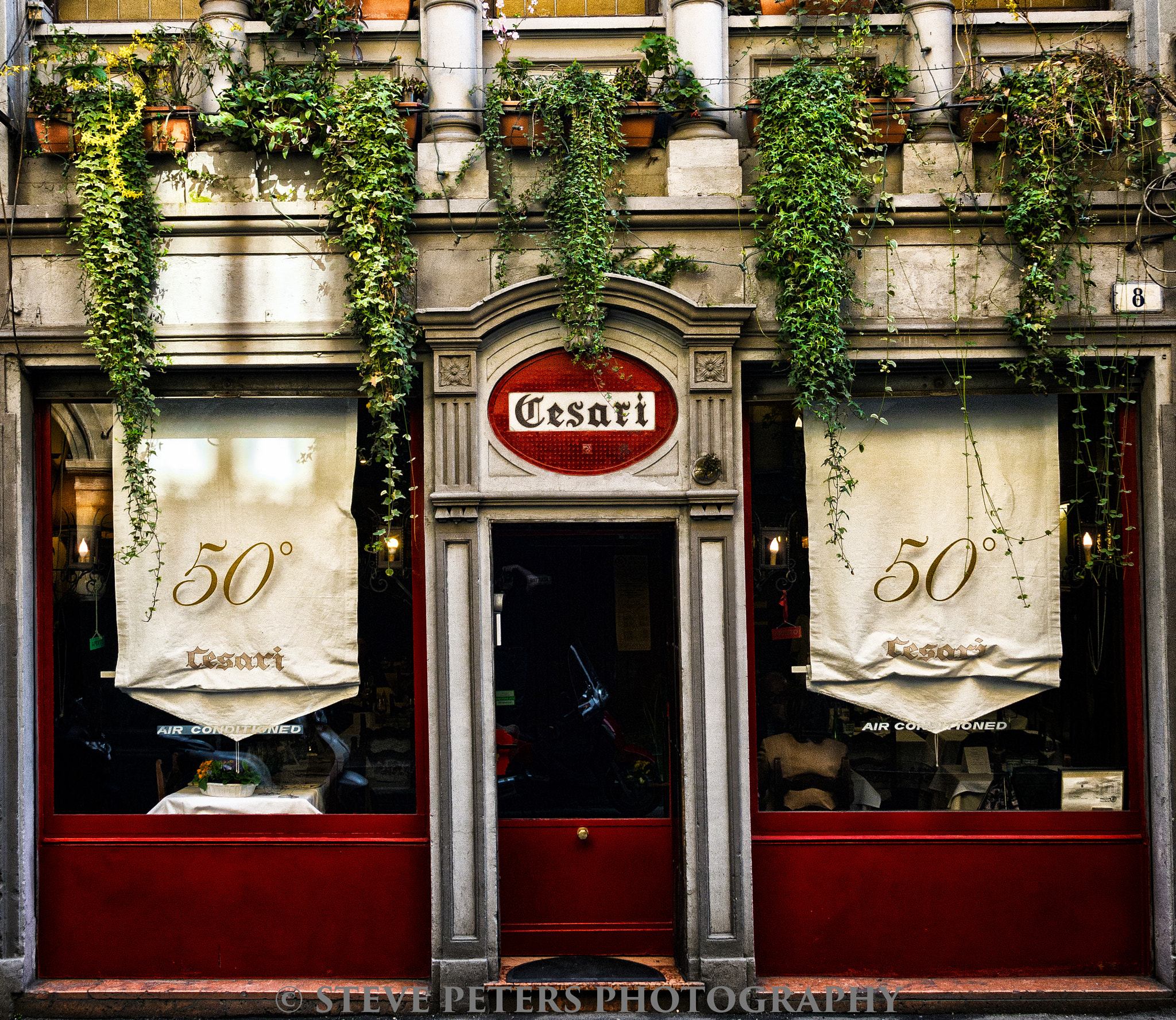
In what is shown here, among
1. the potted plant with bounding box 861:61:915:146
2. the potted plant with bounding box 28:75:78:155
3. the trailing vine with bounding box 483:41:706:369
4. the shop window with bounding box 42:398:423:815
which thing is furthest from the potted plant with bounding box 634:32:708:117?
the potted plant with bounding box 28:75:78:155

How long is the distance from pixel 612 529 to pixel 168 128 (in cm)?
394

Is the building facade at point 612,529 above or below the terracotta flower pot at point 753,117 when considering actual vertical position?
below

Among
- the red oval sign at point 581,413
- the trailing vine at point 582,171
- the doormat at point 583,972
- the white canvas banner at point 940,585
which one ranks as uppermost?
the trailing vine at point 582,171

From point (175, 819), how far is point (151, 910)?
0.59 meters

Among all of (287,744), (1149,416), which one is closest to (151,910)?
(287,744)

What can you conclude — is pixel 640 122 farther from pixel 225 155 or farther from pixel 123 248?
pixel 123 248

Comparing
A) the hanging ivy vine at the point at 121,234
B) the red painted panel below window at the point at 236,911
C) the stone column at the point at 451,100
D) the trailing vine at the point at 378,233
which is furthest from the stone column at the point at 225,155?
the red painted panel below window at the point at 236,911

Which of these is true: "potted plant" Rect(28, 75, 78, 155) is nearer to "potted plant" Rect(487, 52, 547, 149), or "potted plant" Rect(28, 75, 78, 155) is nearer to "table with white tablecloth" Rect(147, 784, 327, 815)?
"potted plant" Rect(487, 52, 547, 149)

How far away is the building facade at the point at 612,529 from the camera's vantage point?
19.0ft

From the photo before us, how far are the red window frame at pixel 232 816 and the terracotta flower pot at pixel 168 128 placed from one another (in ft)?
6.37

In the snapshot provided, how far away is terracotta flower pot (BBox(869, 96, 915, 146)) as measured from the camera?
590 centimetres

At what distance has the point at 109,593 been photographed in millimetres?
6156

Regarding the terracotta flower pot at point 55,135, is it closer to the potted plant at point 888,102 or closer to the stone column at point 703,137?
the stone column at point 703,137

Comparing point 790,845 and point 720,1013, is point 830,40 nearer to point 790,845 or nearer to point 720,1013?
point 790,845
